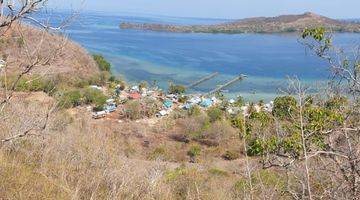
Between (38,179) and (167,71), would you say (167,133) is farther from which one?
(167,71)

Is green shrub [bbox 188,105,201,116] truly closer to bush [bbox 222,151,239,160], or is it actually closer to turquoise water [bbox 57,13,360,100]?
bush [bbox 222,151,239,160]

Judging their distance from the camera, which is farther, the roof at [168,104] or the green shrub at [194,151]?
the roof at [168,104]

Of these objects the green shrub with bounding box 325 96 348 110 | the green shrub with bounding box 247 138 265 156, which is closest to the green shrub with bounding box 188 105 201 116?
the green shrub with bounding box 325 96 348 110

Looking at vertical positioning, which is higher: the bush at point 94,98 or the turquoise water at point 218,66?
the bush at point 94,98

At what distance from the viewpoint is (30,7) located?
122 inches

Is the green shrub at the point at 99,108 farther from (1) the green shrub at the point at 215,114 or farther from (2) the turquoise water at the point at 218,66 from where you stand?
(2) the turquoise water at the point at 218,66

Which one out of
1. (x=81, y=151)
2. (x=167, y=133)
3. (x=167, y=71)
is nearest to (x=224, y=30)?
(x=167, y=71)

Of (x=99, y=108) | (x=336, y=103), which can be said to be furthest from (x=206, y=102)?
(x=336, y=103)

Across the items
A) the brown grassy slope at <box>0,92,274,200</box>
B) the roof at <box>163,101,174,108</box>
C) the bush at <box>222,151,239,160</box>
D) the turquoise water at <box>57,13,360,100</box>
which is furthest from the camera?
the turquoise water at <box>57,13,360,100</box>

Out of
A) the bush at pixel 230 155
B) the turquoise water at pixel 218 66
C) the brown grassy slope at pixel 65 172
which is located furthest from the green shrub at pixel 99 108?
the brown grassy slope at pixel 65 172

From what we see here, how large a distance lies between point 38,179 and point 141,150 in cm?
1320

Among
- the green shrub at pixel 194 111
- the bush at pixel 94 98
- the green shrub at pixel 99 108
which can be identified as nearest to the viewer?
the green shrub at pixel 194 111

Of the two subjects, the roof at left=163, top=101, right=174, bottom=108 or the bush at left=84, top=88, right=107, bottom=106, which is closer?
the bush at left=84, top=88, right=107, bottom=106

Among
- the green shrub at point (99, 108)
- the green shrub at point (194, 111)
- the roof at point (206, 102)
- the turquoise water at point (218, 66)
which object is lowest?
the turquoise water at point (218, 66)
